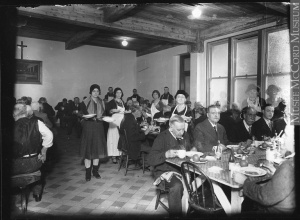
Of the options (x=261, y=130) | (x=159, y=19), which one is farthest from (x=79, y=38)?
(x=261, y=130)

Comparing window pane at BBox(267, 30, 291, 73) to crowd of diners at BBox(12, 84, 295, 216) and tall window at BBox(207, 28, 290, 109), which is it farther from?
crowd of diners at BBox(12, 84, 295, 216)

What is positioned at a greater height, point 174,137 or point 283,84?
point 283,84

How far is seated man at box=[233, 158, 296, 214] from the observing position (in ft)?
6.22

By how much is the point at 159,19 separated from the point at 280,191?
6.05 m

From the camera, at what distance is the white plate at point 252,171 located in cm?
247

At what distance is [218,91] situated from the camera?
26.9ft

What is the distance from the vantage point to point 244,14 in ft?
20.7

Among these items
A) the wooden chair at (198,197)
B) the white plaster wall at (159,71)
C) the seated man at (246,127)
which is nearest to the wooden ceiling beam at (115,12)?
the seated man at (246,127)

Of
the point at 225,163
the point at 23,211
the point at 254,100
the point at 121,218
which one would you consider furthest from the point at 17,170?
the point at 254,100

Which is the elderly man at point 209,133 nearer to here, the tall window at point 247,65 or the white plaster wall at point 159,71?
the tall window at point 247,65

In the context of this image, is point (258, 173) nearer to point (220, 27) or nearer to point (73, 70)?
point (220, 27)

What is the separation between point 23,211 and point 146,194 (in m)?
1.95

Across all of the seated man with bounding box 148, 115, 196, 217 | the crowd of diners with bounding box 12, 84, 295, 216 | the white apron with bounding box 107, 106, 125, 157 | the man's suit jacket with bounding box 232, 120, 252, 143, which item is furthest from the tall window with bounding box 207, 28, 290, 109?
the seated man with bounding box 148, 115, 196, 217

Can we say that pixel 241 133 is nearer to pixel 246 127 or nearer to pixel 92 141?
pixel 246 127
